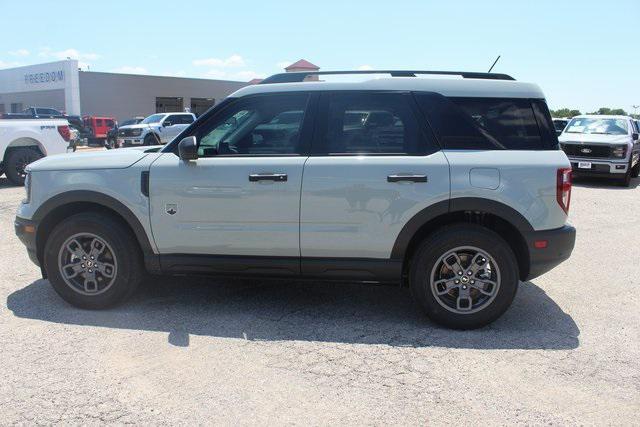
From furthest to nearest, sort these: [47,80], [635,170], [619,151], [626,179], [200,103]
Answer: [200,103], [47,80], [635,170], [626,179], [619,151]

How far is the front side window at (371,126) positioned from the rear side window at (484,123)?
18 centimetres

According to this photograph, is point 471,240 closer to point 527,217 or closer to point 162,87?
point 527,217

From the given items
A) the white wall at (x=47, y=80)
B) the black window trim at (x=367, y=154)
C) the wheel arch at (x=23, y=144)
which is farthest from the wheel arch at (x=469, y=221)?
the white wall at (x=47, y=80)

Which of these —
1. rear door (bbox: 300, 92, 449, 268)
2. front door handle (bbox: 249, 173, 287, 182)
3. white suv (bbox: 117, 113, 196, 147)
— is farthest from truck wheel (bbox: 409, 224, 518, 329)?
white suv (bbox: 117, 113, 196, 147)

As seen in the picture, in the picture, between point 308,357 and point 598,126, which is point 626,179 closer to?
point 598,126

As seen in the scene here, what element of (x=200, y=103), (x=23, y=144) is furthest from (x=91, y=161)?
(x=200, y=103)

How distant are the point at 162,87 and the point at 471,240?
4966 cm

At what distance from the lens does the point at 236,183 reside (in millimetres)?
4203

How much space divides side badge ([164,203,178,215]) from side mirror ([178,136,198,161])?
1.31ft

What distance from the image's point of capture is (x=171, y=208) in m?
4.31

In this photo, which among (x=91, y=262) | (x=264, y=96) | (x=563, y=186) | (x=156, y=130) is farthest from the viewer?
(x=156, y=130)

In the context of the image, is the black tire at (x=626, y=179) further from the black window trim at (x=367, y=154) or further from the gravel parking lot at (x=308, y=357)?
the black window trim at (x=367, y=154)

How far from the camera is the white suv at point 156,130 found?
24.2 metres

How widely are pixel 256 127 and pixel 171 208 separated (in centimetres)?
95
